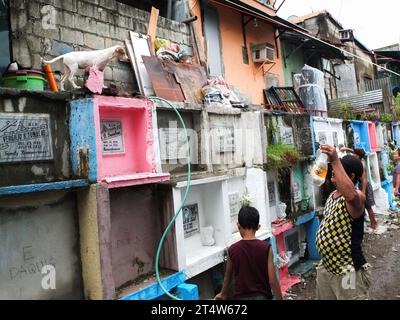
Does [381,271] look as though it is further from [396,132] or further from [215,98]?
[396,132]

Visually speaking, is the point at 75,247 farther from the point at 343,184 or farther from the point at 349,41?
the point at 349,41

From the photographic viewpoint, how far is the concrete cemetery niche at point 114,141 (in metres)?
3.88

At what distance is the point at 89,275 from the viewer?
391cm

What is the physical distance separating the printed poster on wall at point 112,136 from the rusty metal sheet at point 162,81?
1.75m

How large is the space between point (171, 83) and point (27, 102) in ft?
11.0

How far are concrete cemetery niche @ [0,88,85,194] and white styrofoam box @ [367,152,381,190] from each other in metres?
11.6

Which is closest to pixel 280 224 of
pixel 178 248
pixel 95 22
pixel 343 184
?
Result: pixel 178 248

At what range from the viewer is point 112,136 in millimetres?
4523

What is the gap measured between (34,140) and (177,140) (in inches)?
96.2

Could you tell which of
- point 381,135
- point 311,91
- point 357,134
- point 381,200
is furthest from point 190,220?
point 381,135

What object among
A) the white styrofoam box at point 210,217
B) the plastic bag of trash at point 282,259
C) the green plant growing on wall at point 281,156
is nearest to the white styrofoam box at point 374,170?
the green plant growing on wall at point 281,156

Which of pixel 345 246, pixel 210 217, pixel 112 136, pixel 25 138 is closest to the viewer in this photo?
pixel 345 246

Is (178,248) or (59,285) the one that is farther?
(178,248)

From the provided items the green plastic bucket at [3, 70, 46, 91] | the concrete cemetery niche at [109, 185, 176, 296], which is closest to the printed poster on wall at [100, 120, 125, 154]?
the concrete cemetery niche at [109, 185, 176, 296]
